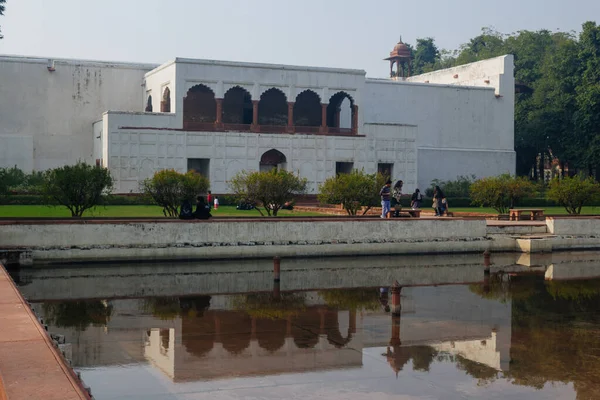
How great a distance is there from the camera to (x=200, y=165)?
40406 millimetres

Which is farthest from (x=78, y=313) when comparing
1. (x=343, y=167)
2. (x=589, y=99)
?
(x=589, y=99)

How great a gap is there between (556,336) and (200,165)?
30.7 metres

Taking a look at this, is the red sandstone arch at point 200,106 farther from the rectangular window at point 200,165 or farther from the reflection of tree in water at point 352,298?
the reflection of tree in water at point 352,298

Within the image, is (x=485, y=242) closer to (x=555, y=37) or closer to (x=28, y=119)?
(x=28, y=119)

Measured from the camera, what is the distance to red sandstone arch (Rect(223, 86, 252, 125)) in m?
44.0

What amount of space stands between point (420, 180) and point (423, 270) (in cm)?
2745

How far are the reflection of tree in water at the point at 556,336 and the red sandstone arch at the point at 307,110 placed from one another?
29979mm

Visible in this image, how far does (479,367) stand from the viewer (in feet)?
30.4

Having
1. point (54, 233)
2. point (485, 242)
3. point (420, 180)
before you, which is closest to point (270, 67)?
point (420, 180)

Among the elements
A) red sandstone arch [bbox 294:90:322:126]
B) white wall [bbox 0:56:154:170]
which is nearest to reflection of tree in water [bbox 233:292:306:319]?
white wall [bbox 0:56:154:170]

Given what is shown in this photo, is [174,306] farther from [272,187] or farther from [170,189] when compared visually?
[272,187]

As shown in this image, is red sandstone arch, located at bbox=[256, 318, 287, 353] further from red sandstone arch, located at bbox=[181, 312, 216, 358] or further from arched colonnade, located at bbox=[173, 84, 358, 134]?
arched colonnade, located at bbox=[173, 84, 358, 134]

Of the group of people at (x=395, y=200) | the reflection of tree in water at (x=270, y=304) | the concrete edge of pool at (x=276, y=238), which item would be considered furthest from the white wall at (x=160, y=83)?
the reflection of tree in water at (x=270, y=304)

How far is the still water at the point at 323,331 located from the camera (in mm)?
8477
